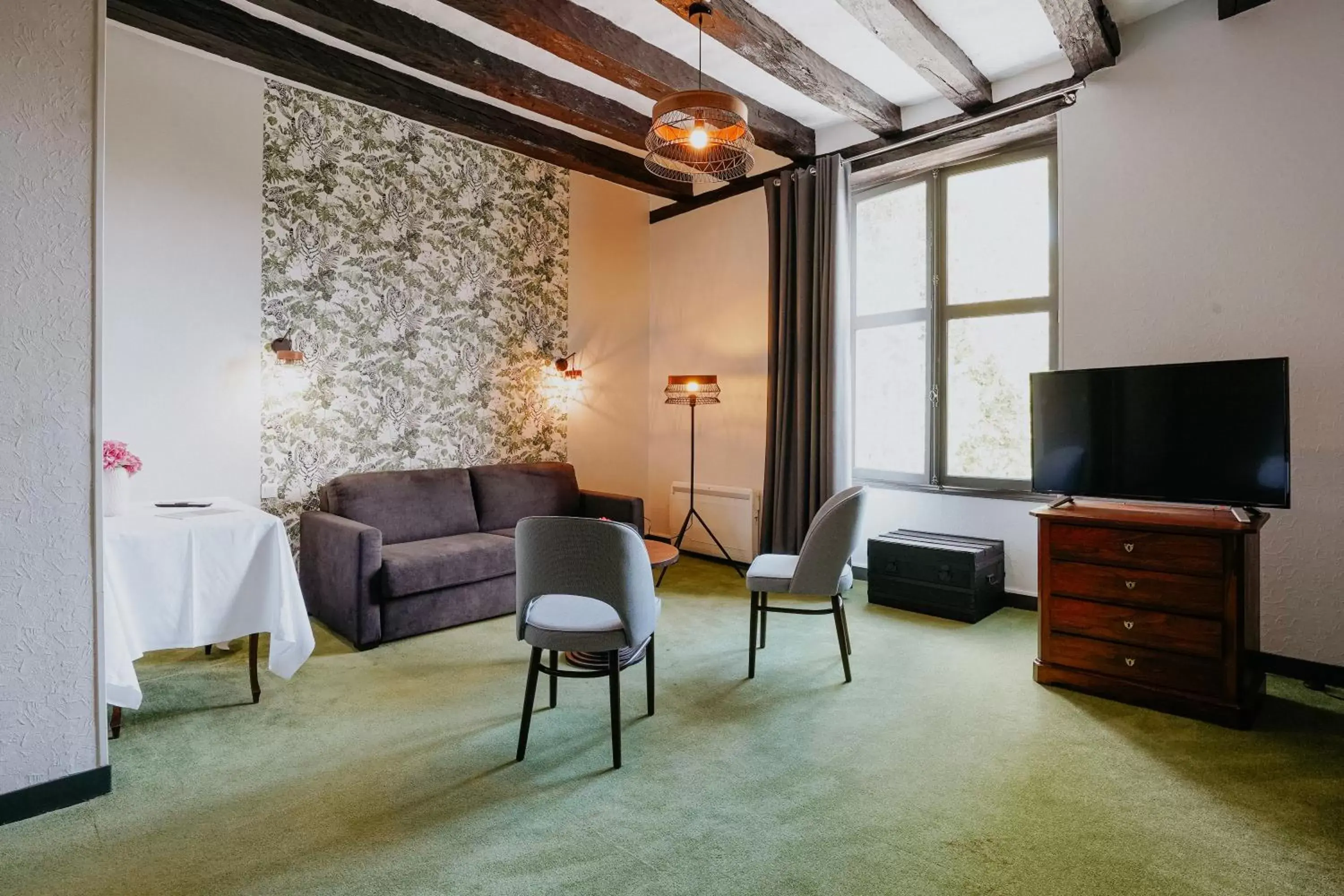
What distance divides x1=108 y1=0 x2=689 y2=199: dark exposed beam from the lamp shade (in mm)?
1747

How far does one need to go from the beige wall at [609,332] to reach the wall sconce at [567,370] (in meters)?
0.14

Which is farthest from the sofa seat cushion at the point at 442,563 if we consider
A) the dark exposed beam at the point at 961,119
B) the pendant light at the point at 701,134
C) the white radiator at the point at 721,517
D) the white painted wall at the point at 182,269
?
the dark exposed beam at the point at 961,119

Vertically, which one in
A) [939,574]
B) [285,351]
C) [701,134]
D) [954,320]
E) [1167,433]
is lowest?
[939,574]

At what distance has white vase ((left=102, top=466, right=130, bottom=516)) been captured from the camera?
2.63 metres

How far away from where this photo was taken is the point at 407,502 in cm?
414

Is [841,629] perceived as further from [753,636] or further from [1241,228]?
[1241,228]

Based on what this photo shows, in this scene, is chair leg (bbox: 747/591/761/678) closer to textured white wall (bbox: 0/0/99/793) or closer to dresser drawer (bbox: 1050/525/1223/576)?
dresser drawer (bbox: 1050/525/1223/576)

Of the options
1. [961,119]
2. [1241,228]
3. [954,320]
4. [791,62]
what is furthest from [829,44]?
[1241,228]

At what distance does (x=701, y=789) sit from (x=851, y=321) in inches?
138

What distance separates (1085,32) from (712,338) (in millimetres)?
2999

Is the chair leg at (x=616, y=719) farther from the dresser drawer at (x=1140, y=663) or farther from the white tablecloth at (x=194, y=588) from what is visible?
the dresser drawer at (x=1140, y=663)

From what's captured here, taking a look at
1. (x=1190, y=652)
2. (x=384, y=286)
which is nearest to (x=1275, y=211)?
(x=1190, y=652)

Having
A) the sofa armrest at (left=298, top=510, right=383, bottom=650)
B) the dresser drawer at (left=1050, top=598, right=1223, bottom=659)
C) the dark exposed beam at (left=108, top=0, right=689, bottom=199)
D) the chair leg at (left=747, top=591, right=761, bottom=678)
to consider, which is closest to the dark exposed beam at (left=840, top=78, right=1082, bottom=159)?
the dark exposed beam at (left=108, top=0, right=689, bottom=199)

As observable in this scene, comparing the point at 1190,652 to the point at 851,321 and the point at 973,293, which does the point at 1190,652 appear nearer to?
the point at 973,293
